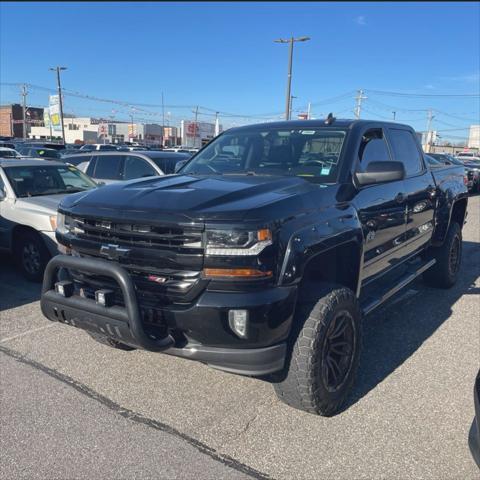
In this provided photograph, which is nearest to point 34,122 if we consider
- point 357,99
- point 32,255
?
point 357,99

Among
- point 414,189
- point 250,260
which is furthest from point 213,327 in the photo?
point 414,189

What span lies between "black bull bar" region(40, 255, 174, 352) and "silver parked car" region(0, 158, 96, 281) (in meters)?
3.11

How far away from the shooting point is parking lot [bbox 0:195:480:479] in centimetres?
267

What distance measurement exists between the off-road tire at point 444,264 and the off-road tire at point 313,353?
3170 mm

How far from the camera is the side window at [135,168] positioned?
9.68 m

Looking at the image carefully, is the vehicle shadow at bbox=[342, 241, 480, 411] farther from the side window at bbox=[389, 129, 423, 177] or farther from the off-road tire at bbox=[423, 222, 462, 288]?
the side window at bbox=[389, 129, 423, 177]

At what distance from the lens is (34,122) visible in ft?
279

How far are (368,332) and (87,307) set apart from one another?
9.22ft

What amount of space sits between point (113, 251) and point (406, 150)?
3.42 metres

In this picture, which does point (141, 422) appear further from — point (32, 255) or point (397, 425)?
point (32, 255)

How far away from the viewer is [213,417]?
3.15 meters

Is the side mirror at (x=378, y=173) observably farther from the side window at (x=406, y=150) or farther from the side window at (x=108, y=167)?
the side window at (x=108, y=167)

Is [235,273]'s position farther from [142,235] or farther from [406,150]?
[406,150]

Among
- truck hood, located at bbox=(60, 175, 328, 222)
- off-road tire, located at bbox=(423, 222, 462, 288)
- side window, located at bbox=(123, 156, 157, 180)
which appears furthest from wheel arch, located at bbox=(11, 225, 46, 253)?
off-road tire, located at bbox=(423, 222, 462, 288)
